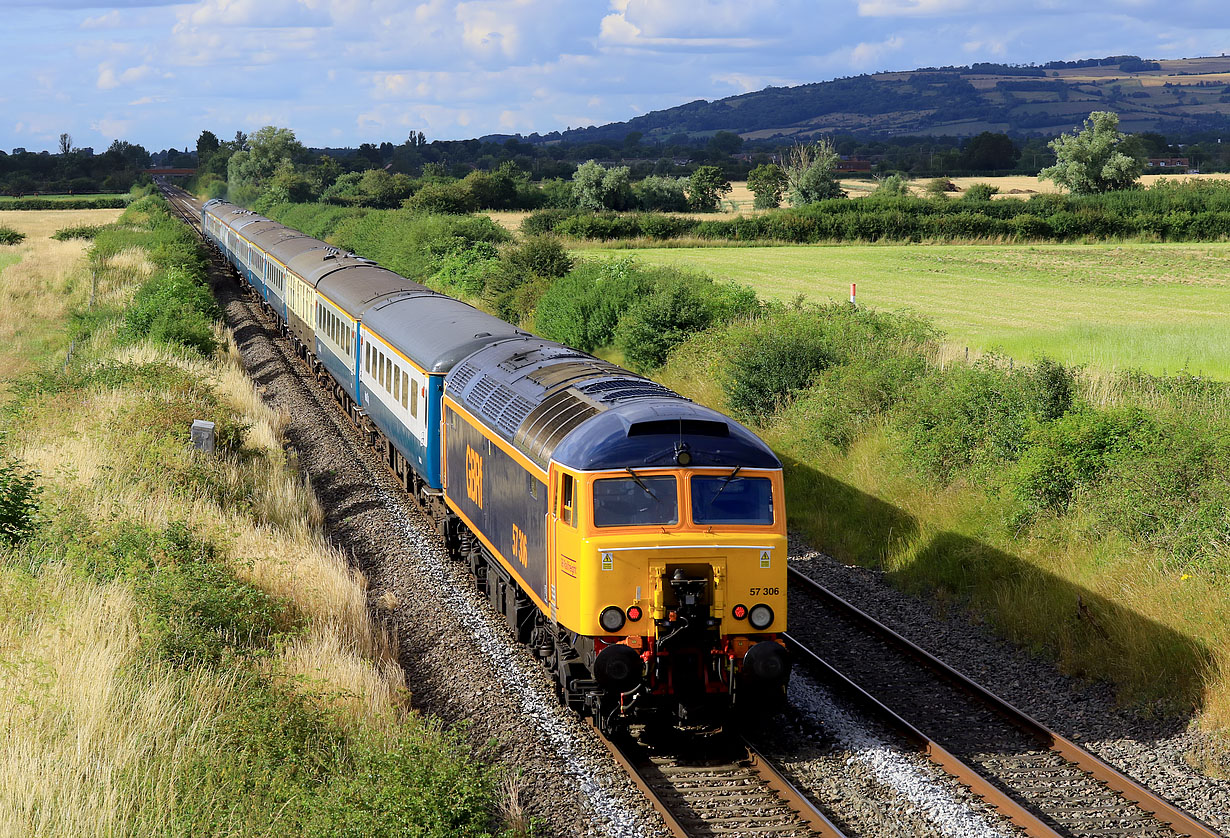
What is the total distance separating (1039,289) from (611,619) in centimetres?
3953

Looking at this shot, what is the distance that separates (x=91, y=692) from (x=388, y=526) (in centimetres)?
930

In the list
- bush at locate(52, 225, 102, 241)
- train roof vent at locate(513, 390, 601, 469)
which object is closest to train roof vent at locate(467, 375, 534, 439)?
train roof vent at locate(513, 390, 601, 469)

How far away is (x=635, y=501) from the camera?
398 inches

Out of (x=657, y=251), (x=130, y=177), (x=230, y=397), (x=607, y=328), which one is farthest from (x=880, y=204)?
(x=130, y=177)

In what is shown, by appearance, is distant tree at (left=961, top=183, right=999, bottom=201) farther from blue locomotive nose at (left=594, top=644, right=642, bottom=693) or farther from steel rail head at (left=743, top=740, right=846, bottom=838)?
blue locomotive nose at (left=594, top=644, right=642, bottom=693)

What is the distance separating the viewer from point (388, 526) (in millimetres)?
18234

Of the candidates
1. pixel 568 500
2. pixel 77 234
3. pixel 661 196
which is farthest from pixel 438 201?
pixel 568 500

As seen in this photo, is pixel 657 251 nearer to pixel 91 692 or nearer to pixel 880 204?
pixel 880 204

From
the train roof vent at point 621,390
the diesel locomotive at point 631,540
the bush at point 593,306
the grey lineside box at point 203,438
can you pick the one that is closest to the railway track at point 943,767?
the diesel locomotive at point 631,540

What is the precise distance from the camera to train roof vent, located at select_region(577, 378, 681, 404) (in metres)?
11.5

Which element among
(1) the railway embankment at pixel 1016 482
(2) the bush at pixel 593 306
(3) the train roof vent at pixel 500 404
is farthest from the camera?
(2) the bush at pixel 593 306

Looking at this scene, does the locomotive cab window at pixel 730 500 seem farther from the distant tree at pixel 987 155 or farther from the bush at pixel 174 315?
the distant tree at pixel 987 155

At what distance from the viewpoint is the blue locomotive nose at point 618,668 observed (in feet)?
31.7

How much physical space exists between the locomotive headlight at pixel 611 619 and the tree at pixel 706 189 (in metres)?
79.4
